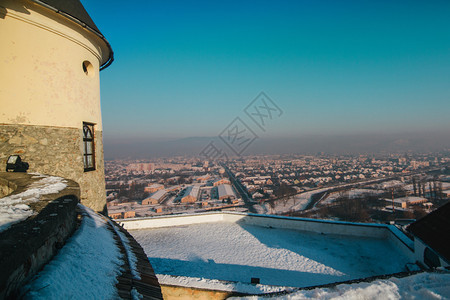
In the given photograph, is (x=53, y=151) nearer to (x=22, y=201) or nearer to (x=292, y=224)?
(x=22, y=201)

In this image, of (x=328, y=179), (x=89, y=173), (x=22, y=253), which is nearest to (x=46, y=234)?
(x=22, y=253)

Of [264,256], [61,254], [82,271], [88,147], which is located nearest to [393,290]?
[82,271]

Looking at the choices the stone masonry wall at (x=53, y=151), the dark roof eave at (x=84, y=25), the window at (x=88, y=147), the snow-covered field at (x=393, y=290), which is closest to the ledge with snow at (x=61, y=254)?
the stone masonry wall at (x=53, y=151)

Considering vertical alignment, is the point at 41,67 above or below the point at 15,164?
above

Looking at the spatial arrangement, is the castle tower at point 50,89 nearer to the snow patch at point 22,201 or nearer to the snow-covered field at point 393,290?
the snow patch at point 22,201

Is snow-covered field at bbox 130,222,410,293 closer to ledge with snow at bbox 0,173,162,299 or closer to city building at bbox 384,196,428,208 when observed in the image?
ledge with snow at bbox 0,173,162,299

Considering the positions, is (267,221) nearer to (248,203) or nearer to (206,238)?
(206,238)

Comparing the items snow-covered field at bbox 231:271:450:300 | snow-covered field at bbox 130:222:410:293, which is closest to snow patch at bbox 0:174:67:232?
snow-covered field at bbox 130:222:410:293
